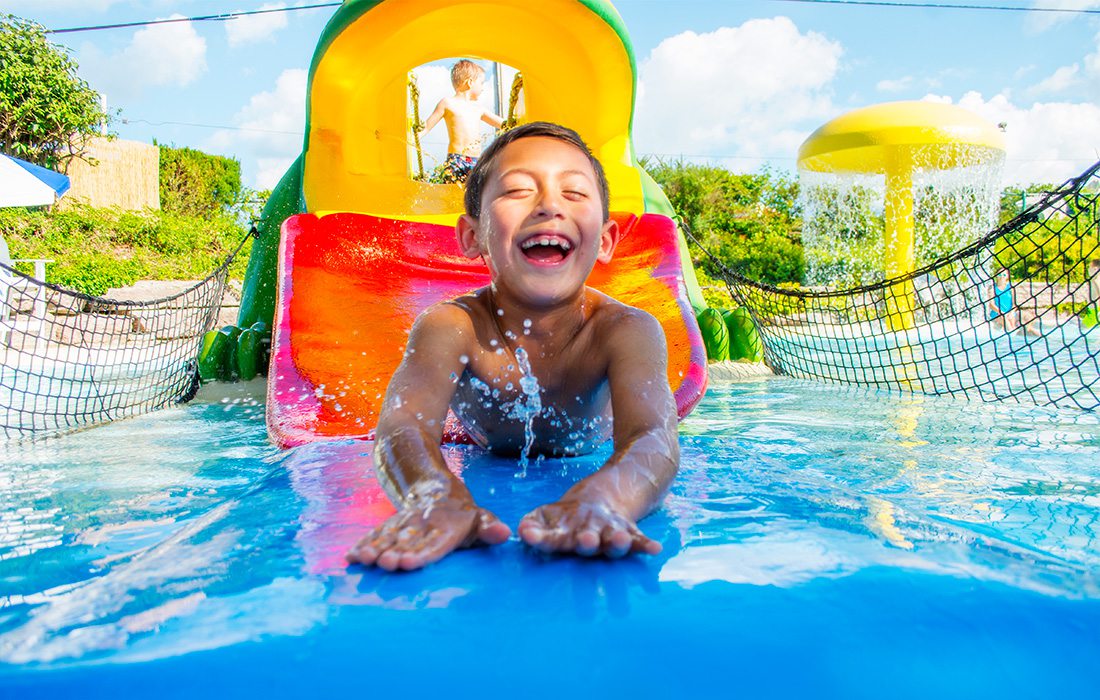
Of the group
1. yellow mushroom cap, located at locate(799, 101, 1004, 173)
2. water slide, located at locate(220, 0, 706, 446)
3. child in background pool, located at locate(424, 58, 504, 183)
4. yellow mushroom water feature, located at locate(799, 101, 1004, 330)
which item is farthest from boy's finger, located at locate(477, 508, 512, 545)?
yellow mushroom cap, located at locate(799, 101, 1004, 173)

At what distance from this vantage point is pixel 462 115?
535 cm

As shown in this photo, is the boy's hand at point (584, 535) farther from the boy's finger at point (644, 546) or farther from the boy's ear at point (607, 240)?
the boy's ear at point (607, 240)

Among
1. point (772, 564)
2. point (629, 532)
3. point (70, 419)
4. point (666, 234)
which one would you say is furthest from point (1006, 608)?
point (70, 419)

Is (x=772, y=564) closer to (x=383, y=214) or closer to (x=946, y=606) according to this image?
(x=946, y=606)

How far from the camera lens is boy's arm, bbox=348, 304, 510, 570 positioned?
42.5 inches

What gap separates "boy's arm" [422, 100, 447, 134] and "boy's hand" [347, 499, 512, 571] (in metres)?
4.41

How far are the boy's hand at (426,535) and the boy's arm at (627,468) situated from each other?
77 mm

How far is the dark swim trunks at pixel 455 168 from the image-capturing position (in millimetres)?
5215

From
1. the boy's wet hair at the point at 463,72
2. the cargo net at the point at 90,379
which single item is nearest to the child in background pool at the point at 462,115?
the boy's wet hair at the point at 463,72

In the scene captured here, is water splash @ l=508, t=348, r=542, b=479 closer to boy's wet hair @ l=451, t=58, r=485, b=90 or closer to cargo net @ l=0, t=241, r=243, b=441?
cargo net @ l=0, t=241, r=243, b=441

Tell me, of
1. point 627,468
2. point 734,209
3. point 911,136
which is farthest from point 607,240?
point 734,209

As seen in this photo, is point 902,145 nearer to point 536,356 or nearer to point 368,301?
point 368,301

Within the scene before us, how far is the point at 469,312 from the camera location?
1935 mm

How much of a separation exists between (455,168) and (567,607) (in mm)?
4614
